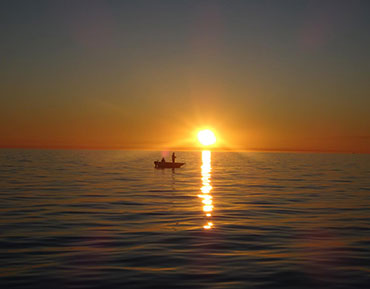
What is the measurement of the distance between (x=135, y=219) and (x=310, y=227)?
8723 millimetres

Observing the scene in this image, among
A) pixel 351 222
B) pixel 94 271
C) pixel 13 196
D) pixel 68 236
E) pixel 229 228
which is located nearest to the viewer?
pixel 94 271

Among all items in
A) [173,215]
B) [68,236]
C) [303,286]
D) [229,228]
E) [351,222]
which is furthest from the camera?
[173,215]

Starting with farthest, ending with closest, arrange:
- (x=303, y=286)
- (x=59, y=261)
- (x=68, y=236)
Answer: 1. (x=68, y=236)
2. (x=59, y=261)
3. (x=303, y=286)

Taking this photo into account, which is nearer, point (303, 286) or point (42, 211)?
point (303, 286)

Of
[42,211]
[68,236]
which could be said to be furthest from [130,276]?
→ [42,211]

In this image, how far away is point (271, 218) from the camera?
2242cm

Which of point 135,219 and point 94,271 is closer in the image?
point 94,271

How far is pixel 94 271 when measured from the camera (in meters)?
12.4

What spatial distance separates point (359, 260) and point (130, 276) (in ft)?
25.0

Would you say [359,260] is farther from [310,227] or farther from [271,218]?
[271,218]

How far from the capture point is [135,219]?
71.3 feet

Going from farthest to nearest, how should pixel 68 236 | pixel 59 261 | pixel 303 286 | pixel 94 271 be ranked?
pixel 68 236, pixel 59 261, pixel 94 271, pixel 303 286

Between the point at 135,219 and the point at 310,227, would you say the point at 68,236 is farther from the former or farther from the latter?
the point at 310,227

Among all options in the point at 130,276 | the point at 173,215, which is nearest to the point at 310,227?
the point at 173,215
